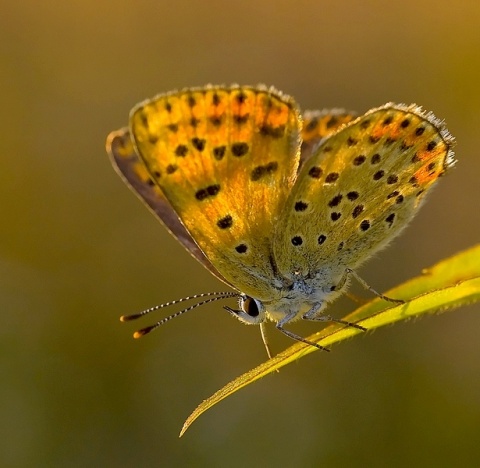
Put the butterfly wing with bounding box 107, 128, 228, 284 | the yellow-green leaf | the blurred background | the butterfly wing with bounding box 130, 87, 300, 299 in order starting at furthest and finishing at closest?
the blurred background
the butterfly wing with bounding box 107, 128, 228, 284
the butterfly wing with bounding box 130, 87, 300, 299
the yellow-green leaf

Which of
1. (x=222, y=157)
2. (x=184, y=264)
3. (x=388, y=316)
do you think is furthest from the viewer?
(x=184, y=264)

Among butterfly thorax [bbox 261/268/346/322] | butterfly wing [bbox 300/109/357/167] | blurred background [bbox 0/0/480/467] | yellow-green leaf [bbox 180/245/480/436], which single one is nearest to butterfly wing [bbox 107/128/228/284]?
butterfly thorax [bbox 261/268/346/322]

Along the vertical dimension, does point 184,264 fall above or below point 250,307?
above

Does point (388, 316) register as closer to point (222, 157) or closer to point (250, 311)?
point (222, 157)

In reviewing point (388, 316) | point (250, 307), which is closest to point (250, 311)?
point (250, 307)

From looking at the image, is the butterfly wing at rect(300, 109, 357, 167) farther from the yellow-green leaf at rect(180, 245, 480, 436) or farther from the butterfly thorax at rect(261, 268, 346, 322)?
the yellow-green leaf at rect(180, 245, 480, 436)

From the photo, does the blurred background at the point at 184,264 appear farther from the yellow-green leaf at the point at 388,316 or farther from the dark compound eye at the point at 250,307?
the yellow-green leaf at the point at 388,316
